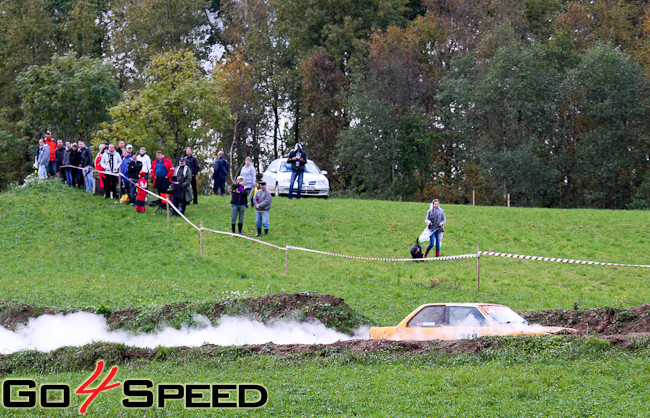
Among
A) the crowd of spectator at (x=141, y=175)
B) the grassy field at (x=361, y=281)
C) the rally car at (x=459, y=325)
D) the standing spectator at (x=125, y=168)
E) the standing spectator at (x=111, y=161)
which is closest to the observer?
the grassy field at (x=361, y=281)

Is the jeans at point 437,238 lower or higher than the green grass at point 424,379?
higher

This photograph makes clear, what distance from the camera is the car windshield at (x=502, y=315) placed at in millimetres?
13216

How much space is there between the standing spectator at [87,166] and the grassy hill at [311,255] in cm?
108

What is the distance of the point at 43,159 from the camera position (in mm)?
32938

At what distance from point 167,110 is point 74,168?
28.8ft

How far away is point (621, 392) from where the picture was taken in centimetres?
983

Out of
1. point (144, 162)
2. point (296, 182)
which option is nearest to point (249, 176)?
point (144, 162)

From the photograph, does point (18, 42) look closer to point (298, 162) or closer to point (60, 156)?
point (60, 156)

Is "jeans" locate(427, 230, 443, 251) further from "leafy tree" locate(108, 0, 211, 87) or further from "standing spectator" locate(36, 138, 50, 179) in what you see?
"leafy tree" locate(108, 0, 211, 87)

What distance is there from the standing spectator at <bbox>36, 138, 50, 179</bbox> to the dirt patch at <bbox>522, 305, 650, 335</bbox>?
24.4 m

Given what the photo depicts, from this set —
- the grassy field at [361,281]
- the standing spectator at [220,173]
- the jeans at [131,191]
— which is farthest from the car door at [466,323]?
the standing spectator at [220,173]

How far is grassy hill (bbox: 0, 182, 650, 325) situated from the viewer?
18.9m

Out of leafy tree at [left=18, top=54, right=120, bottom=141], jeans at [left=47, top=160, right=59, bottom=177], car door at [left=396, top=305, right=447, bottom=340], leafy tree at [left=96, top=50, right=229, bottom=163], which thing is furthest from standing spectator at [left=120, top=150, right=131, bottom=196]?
car door at [left=396, top=305, right=447, bottom=340]

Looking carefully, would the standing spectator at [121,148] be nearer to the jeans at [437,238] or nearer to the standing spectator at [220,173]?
the standing spectator at [220,173]
